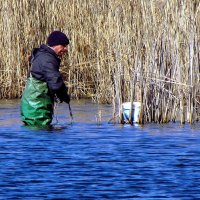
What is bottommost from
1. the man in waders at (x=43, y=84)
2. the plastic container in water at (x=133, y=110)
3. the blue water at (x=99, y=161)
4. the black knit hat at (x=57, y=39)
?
the blue water at (x=99, y=161)

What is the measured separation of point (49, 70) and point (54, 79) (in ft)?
0.52

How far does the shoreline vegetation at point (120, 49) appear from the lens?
1316 cm

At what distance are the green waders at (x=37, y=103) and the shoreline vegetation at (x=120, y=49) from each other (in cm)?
98

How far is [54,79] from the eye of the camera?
1264cm

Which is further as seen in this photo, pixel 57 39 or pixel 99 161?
pixel 57 39

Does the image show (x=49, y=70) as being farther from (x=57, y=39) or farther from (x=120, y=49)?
(x=120, y=49)

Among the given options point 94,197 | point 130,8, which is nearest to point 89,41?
point 130,8

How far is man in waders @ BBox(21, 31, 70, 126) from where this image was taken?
1280cm

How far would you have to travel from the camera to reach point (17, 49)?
57.7 feet

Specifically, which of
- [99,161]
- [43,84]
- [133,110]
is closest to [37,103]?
[43,84]

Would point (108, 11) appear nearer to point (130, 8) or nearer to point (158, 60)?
point (130, 8)

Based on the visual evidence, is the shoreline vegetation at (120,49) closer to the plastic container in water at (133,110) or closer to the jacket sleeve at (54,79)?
the plastic container in water at (133,110)

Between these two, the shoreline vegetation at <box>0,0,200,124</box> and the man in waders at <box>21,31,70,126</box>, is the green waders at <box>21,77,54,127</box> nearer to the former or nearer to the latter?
the man in waders at <box>21,31,70,126</box>

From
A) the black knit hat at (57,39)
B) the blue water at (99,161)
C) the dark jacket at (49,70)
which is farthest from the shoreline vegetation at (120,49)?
the dark jacket at (49,70)
